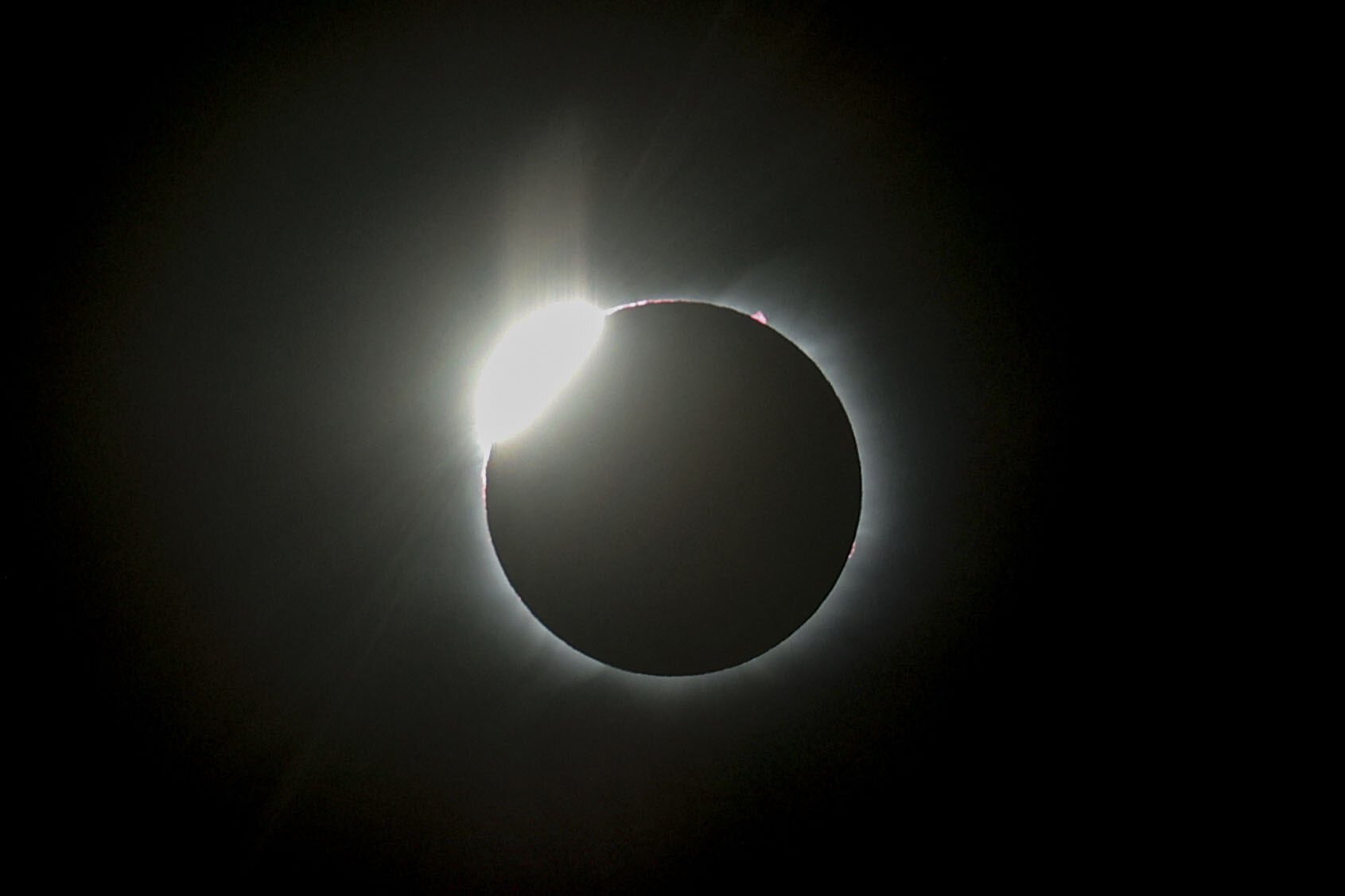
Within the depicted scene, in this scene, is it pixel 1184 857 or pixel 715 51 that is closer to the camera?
pixel 715 51

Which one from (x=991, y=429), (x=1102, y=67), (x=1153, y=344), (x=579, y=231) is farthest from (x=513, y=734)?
(x=1102, y=67)

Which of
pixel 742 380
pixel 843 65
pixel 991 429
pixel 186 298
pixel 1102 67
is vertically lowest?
pixel 186 298

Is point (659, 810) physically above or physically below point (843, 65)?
below

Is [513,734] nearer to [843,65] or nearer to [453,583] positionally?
[453,583]
